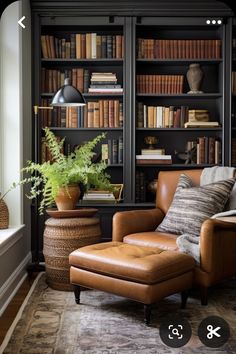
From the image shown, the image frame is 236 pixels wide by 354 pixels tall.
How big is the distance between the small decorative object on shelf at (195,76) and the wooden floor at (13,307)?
7.72 feet

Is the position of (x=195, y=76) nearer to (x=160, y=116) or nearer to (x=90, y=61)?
(x=160, y=116)

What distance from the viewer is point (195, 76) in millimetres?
4352

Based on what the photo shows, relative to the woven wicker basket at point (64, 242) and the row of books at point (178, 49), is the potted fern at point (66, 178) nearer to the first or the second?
the woven wicker basket at point (64, 242)

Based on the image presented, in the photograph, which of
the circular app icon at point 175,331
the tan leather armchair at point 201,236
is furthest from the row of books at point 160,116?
the circular app icon at point 175,331

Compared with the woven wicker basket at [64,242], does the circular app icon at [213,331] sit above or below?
below

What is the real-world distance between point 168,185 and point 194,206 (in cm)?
53

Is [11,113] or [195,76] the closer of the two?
[11,113]

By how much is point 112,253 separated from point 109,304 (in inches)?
16.4

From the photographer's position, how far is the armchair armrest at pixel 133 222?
3.53 metres

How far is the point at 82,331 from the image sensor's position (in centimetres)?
259

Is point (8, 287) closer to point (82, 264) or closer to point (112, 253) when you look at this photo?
point (82, 264)

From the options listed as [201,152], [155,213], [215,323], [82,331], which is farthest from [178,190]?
[82,331]

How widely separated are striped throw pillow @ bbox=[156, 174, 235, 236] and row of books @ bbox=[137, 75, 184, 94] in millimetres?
1238

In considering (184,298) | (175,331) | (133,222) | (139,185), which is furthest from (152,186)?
(175,331)
